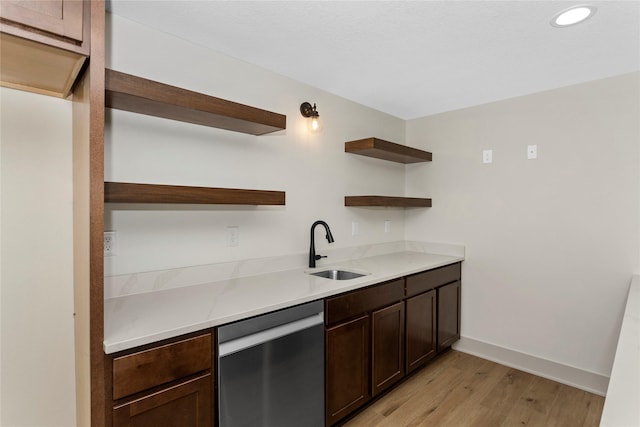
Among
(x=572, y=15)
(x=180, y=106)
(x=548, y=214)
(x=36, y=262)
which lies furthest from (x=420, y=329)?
(x=36, y=262)

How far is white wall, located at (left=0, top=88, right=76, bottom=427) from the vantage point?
4.83 ft

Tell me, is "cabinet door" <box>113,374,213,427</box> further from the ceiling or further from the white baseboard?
the white baseboard

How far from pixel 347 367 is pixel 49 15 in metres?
2.11

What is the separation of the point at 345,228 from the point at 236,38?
1700mm

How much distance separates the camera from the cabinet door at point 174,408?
4.04 feet

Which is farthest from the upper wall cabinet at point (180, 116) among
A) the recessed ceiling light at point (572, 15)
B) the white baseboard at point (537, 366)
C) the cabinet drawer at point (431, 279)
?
the white baseboard at point (537, 366)

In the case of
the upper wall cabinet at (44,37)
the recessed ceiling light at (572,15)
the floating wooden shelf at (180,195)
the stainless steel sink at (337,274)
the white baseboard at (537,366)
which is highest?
the recessed ceiling light at (572,15)

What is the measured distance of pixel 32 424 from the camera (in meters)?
1.54

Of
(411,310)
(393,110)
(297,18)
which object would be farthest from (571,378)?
(297,18)

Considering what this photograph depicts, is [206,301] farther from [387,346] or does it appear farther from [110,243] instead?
[387,346]

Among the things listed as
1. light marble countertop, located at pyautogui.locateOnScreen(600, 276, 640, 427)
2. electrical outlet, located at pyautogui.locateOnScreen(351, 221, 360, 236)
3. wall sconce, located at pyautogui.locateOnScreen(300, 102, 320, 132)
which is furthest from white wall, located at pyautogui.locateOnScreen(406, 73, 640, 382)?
wall sconce, located at pyautogui.locateOnScreen(300, 102, 320, 132)

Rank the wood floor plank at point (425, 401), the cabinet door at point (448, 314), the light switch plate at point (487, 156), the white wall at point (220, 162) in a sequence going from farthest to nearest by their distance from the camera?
1. the light switch plate at point (487, 156)
2. the cabinet door at point (448, 314)
3. the wood floor plank at point (425, 401)
4. the white wall at point (220, 162)

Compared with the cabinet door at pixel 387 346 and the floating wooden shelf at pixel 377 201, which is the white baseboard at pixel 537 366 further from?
the floating wooden shelf at pixel 377 201

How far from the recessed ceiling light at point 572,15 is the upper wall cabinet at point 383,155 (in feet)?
4.43
